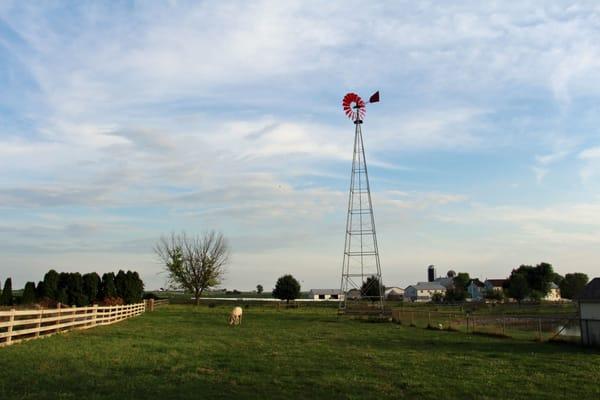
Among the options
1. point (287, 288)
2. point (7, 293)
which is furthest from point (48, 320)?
point (287, 288)

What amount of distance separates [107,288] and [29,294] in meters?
9.75

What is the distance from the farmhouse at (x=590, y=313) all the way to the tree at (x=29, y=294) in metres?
33.9

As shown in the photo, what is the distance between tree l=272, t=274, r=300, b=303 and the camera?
101812 mm

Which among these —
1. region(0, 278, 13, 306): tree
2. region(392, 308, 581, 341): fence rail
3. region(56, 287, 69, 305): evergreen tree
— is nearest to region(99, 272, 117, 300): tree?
region(56, 287, 69, 305): evergreen tree

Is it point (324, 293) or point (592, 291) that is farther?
point (324, 293)

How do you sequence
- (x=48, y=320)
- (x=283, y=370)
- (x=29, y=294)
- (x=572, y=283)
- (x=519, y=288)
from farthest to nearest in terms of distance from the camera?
(x=572, y=283)
(x=519, y=288)
(x=29, y=294)
(x=48, y=320)
(x=283, y=370)

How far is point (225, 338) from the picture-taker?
76.6 feet

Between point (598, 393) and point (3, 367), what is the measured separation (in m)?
13.0

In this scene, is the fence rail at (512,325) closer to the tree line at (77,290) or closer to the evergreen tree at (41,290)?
the tree line at (77,290)

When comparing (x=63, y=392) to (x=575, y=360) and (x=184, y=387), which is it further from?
(x=575, y=360)

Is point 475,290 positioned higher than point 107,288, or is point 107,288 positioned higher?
point 107,288

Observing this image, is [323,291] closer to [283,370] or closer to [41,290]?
[41,290]

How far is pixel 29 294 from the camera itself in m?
38.8

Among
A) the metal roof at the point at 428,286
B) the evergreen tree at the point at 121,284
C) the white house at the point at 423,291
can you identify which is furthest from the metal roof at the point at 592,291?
the metal roof at the point at 428,286
